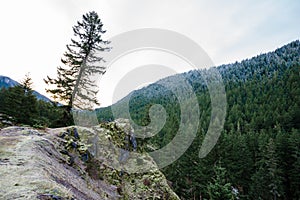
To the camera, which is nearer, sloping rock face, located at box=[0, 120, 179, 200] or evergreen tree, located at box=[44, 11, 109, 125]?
sloping rock face, located at box=[0, 120, 179, 200]

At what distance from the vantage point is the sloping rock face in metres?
5.83

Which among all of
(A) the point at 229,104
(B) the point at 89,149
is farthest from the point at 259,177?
(A) the point at 229,104

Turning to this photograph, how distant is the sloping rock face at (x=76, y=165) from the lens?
229 inches

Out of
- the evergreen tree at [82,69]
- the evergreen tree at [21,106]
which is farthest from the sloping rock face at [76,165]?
the evergreen tree at [21,106]

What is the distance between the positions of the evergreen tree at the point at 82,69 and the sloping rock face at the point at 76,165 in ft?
17.7

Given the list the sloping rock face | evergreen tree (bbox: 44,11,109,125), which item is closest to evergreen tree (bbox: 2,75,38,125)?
evergreen tree (bbox: 44,11,109,125)

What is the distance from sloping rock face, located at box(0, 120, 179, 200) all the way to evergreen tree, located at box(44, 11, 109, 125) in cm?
538

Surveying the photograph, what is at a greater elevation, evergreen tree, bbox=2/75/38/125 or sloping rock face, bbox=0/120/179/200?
evergreen tree, bbox=2/75/38/125

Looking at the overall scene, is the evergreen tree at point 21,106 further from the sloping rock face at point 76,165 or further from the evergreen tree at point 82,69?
the sloping rock face at point 76,165

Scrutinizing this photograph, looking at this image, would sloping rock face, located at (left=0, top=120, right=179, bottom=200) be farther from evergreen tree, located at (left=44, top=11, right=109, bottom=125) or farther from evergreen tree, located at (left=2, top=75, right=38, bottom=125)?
evergreen tree, located at (left=2, top=75, right=38, bottom=125)

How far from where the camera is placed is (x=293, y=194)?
43.2 m

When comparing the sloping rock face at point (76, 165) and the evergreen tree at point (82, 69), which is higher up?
the evergreen tree at point (82, 69)

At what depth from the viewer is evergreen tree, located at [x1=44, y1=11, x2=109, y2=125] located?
68.5 ft

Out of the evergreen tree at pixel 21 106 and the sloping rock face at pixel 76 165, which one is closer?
the sloping rock face at pixel 76 165
